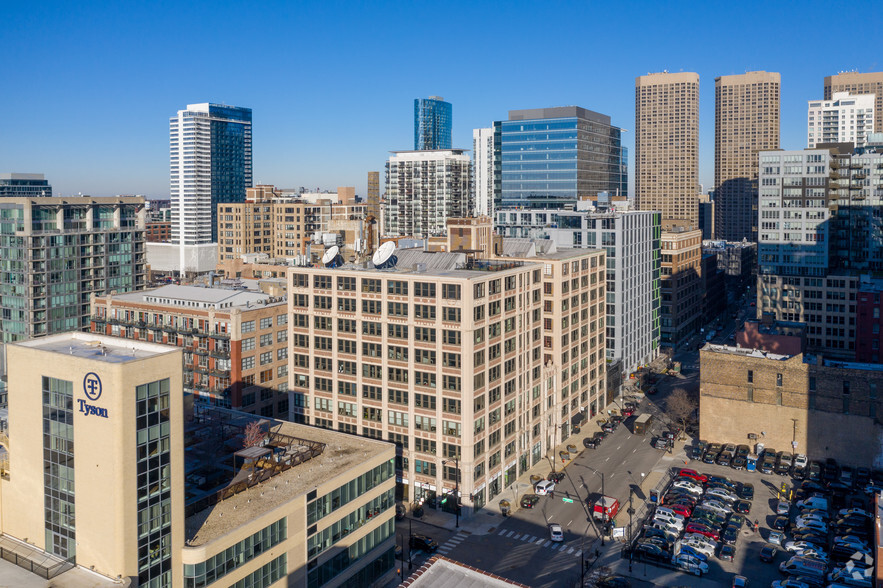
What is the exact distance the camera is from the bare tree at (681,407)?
118m

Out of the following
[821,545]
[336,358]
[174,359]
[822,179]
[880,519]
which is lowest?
[821,545]

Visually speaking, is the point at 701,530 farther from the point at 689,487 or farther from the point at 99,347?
the point at 99,347

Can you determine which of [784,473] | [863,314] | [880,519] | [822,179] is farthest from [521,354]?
[822,179]

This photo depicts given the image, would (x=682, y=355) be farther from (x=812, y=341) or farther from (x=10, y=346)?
(x=10, y=346)

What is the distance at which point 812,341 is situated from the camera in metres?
164

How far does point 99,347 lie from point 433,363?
139 ft

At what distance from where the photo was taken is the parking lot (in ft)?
237

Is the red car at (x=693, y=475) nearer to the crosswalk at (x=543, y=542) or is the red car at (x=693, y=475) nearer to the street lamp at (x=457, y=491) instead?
the crosswalk at (x=543, y=542)

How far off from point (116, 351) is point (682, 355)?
148705mm

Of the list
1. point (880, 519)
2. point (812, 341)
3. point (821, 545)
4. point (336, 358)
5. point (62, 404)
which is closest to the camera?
point (62, 404)

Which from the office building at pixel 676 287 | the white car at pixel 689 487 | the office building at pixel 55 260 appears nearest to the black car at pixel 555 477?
the white car at pixel 689 487

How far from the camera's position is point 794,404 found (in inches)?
4080

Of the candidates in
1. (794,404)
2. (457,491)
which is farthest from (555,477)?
(794,404)

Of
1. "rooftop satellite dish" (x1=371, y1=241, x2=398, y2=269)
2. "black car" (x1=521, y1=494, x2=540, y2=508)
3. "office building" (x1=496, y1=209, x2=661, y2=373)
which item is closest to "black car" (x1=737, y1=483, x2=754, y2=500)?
"black car" (x1=521, y1=494, x2=540, y2=508)
